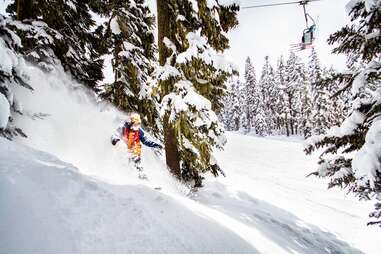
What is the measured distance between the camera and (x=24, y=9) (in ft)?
37.5

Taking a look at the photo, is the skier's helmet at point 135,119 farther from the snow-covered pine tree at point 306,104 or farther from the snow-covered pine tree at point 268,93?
the snow-covered pine tree at point 268,93

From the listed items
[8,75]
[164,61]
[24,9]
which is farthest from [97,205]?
[24,9]

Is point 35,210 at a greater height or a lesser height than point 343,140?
lesser

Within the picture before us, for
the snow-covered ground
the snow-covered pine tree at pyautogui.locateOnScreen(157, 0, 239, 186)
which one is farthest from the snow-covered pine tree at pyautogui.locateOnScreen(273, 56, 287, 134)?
the snow-covered pine tree at pyautogui.locateOnScreen(157, 0, 239, 186)

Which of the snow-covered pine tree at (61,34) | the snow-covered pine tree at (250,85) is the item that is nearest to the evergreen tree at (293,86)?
the snow-covered pine tree at (250,85)

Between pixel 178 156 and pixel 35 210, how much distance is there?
233 inches

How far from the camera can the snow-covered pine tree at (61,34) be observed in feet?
34.8

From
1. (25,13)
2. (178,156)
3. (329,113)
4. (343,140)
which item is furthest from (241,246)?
(329,113)

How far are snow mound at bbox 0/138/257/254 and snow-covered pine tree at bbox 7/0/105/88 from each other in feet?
19.9

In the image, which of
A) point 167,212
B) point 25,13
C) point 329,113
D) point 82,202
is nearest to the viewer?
point 82,202

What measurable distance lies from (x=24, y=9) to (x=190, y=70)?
6847mm

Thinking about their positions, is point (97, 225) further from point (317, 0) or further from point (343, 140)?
point (317, 0)

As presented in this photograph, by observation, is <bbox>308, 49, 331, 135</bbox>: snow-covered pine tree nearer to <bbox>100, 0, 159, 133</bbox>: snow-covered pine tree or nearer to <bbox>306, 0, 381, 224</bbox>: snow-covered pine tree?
<bbox>100, 0, 159, 133</bbox>: snow-covered pine tree

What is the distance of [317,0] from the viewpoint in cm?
849
